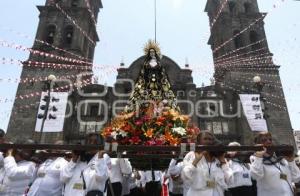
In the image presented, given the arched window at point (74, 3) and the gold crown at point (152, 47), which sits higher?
the arched window at point (74, 3)

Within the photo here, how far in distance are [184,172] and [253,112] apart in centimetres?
1695

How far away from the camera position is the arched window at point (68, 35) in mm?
31606

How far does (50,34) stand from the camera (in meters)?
31.8

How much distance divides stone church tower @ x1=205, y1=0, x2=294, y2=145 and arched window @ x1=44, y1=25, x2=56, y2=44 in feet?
59.3

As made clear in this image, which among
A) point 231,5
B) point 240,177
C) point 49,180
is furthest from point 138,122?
point 231,5

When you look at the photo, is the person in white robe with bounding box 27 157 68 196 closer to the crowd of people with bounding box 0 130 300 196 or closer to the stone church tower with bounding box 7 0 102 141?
the crowd of people with bounding box 0 130 300 196

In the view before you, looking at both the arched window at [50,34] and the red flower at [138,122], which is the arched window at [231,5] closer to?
the arched window at [50,34]

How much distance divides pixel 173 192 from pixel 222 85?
24.1m

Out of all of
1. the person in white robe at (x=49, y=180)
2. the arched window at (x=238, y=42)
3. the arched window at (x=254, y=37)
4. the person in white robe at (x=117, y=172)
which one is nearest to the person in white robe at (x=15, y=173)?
the person in white robe at (x=49, y=180)

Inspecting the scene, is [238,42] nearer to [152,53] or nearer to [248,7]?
[248,7]

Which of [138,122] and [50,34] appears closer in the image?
[138,122]

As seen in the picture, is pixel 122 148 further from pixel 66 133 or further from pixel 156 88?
pixel 66 133

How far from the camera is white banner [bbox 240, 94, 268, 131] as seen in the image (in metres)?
20.2

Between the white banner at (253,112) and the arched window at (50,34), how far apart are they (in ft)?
69.8
